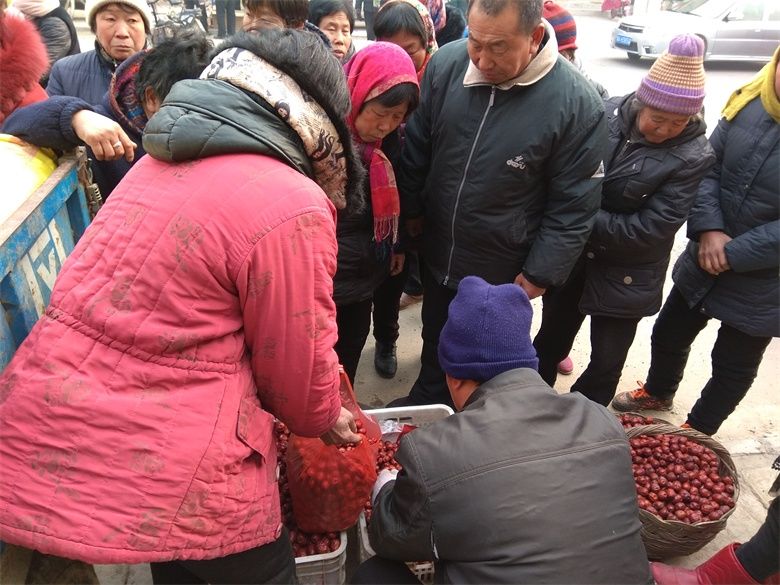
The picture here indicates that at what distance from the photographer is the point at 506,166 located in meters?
2.38

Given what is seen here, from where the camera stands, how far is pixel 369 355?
3758mm

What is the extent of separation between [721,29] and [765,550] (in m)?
12.4

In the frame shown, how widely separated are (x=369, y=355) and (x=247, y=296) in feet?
8.13

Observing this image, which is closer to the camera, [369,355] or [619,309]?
[619,309]

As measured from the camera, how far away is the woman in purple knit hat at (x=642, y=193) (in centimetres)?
233

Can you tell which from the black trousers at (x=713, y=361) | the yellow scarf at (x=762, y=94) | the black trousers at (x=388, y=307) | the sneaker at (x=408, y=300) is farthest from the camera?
the sneaker at (x=408, y=300)

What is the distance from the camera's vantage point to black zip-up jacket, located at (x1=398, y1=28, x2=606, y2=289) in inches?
90.6

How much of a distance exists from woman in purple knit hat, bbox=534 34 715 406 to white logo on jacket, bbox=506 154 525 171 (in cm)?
44

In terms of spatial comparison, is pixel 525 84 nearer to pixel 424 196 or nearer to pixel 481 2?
pixel 481 2

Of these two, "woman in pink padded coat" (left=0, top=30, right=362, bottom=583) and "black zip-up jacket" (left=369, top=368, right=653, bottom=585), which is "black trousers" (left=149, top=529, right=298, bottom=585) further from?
"black zip-up jacket" (left=369, top=368, right=653, bottom=585)

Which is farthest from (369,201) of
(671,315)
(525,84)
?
(671,315)

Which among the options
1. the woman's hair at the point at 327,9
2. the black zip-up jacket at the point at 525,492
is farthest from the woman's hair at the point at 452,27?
the black zip-up jacket at the point at 525,492

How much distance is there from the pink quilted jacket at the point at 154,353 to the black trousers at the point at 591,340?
1906 millimetres

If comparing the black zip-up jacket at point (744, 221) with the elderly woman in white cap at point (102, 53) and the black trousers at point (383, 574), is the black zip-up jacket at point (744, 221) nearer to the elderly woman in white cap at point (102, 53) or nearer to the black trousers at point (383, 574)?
the black trousers at point (383, 574)
